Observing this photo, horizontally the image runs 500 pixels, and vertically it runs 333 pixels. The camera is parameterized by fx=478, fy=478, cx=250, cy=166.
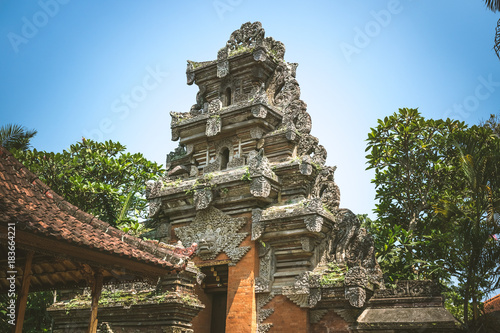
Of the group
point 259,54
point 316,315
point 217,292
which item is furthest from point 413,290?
point 259,54

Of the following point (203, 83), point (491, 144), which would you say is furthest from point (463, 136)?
point (203, 83)

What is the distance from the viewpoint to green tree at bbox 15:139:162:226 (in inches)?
699

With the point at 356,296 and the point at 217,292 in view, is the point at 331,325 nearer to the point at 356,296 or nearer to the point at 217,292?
the point at 356,296

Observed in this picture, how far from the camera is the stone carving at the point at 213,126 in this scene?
15.2 meters

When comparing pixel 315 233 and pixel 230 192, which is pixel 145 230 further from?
pixel 315 233

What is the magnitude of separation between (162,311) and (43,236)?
4.52m

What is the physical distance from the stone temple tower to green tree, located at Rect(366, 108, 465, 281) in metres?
3.01

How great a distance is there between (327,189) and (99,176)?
10.1m

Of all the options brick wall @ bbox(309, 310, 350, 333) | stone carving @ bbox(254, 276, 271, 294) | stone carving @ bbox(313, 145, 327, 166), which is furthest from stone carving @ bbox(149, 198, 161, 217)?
brick wall @ bbox(309, 310, 350, 333)

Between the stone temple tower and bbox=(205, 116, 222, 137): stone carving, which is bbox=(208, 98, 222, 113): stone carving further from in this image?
bbox=(205, 116, 222, 137): stone carving

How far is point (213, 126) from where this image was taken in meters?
15.3

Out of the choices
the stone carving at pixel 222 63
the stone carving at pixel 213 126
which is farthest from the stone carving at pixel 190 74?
the stone carving at pixel 213 126

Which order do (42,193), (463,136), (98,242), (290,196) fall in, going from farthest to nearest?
(290,196), (463,136), (42,193), (98,242)

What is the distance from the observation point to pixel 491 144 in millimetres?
12461
